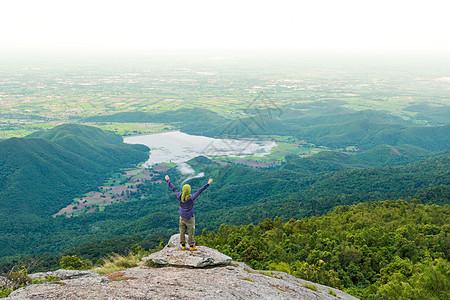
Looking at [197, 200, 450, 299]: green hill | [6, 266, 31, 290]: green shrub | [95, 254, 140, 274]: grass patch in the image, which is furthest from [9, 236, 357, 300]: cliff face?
[197, 200, 450, 299]: green hill

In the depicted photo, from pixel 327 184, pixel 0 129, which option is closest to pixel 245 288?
pixel 327 184

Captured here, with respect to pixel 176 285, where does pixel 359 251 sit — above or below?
below

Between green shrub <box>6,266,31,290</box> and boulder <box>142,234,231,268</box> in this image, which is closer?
green shrub <box>6,266,31,290</box>

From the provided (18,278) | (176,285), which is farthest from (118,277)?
(18,278)

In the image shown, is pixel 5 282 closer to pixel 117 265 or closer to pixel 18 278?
pixel 18 278

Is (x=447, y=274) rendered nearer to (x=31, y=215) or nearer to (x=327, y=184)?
(x=327, y=184)

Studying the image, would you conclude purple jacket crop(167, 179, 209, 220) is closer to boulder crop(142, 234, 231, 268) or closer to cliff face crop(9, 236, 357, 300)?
boulder crop(142, 234, 231, 268)
